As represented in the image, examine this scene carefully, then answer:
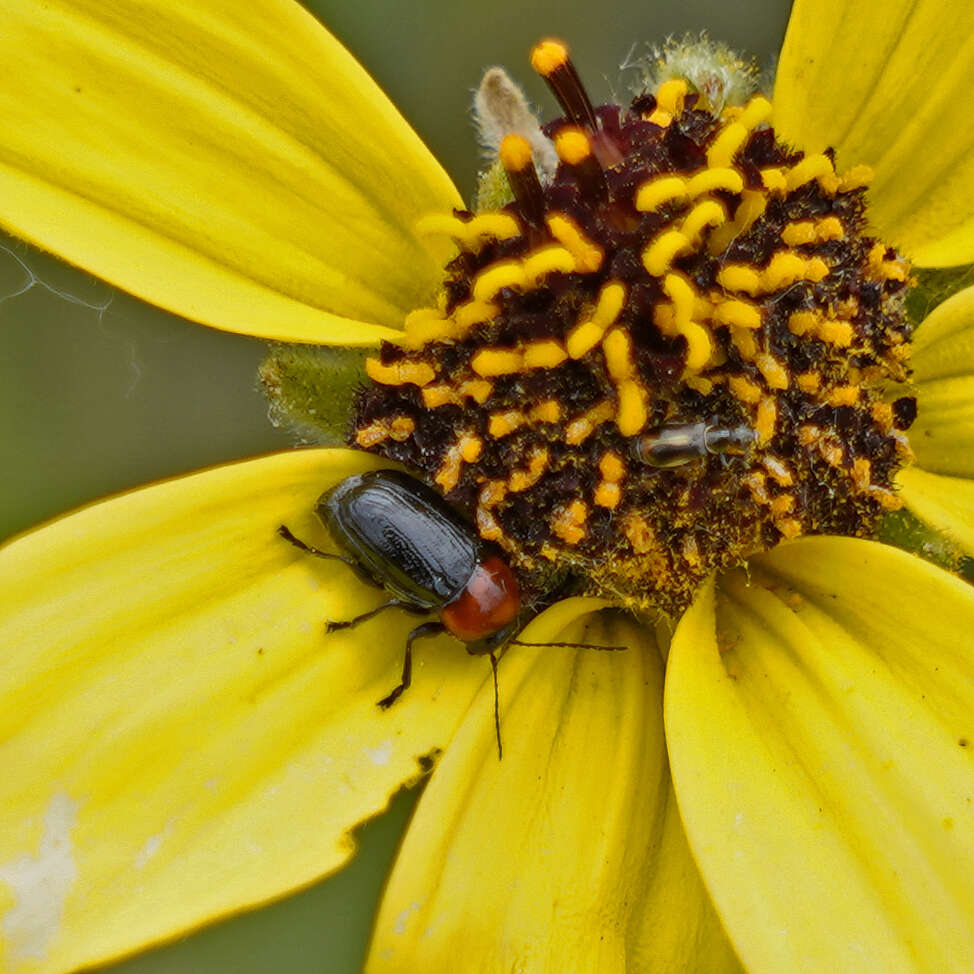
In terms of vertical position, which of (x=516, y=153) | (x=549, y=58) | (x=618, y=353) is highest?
(x=549, y=58)

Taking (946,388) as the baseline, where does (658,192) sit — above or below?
above

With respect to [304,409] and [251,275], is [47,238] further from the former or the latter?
[304,409]

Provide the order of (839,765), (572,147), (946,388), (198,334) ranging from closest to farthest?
(839,765), (572,147), (946,388), (198,334)

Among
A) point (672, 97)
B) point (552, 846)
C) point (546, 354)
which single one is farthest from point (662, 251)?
point (552, 846)

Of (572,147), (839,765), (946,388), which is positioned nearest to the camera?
(839,765)

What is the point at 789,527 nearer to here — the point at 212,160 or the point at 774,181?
the point at 774,181

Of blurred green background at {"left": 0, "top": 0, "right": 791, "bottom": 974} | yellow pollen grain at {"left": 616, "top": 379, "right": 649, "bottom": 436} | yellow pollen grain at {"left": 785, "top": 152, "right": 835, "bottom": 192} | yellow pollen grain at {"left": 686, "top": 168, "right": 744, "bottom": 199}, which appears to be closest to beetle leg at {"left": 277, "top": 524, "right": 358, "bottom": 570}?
yellow pollen grain at {"left": 616, "top": 379, "right": 649, "bottom": 436}

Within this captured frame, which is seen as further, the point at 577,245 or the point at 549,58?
the point at 549,58
